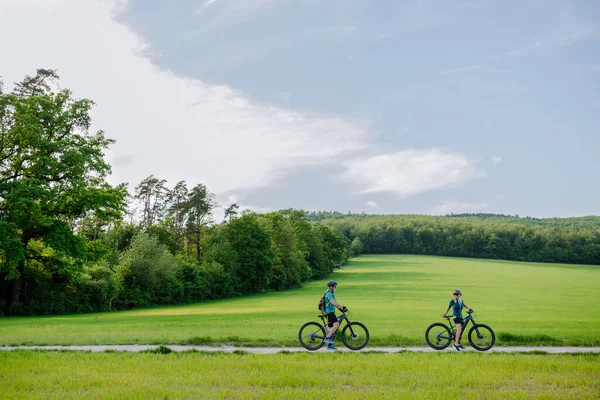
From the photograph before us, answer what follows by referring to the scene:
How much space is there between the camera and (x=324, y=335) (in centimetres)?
1594

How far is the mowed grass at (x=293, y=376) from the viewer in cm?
991

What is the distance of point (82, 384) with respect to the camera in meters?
10.5

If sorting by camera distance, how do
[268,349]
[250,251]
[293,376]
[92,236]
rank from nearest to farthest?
[293,376]
[268,349]
[92,236]
[250,251]

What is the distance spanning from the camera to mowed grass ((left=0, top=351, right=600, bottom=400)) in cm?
991

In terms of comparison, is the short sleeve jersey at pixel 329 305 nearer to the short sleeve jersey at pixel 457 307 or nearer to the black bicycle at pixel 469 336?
the black bicycle at pixel 469 336

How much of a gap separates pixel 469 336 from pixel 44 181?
108ft

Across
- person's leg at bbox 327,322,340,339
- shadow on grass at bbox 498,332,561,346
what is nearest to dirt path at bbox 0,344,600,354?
person's leg at bbox 327,322,340,339

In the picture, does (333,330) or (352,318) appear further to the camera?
(352,318)

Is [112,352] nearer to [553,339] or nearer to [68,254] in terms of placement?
[553,339]

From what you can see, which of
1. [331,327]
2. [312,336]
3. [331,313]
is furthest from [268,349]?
[331,313]

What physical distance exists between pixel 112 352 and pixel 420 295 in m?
54.7

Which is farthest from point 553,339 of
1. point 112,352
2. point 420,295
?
point 420,295

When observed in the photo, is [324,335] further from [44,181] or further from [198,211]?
[198,211]

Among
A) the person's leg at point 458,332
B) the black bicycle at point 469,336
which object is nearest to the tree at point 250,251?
the black bicycle at point 469,336
